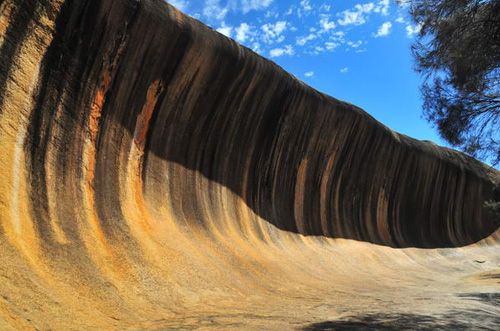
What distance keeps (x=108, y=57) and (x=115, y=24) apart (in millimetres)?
512

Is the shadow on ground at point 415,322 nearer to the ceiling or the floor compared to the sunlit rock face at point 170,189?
nearer to the floor

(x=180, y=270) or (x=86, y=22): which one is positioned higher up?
(x=86, y=22)

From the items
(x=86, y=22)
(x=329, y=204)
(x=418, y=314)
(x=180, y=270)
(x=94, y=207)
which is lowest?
(x=418, y=314)

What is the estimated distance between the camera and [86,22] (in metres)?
5.81

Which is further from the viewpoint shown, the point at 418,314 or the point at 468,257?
the point at 468,257

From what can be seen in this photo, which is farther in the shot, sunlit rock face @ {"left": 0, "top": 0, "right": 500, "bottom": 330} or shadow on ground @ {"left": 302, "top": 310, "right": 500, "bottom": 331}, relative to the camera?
→ sunlit rock face @ {"left": 0, "top": 0, "right": 500, "bottom": 330}

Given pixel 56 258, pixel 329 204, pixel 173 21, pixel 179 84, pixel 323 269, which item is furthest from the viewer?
pixel 329 204

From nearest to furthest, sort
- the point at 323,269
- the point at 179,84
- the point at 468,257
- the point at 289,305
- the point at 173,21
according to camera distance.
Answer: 1. the point at 289,305
2. the point at 173,21
3. the point at 179,84
4. the point at 323,269
5. the point at 468,257

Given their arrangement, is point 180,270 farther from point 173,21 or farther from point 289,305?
point 173,21

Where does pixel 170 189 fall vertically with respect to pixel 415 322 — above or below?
above

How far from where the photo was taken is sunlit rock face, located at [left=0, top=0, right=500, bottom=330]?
4.43 m

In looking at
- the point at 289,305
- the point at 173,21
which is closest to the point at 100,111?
the point at 173,21

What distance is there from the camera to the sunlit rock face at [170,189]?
14.5 ft

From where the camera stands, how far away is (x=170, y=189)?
23.7 ft
